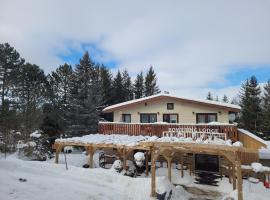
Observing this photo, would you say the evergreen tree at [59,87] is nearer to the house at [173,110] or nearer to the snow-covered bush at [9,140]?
the snow-covered bush at [9,140]

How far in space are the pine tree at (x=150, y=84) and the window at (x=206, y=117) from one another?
26.8 metres

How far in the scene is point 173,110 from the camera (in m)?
19.6

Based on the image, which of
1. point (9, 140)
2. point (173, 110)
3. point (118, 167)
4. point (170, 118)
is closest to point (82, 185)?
point (118, 167)

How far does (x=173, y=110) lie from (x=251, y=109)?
63.6 feet

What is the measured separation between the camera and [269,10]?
490 inches

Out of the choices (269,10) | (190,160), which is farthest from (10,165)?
(269,10)

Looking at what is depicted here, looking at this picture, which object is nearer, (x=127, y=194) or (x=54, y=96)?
(x=127, y=194)

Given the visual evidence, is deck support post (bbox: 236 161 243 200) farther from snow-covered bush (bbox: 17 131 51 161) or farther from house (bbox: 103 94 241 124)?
snow-covered bush (bbox: 17 131 51 161)

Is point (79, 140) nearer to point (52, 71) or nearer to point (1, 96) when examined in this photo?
point (1, 96)

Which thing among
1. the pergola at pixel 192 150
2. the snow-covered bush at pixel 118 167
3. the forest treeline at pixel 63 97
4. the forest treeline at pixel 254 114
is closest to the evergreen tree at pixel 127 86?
the forest treeline at pixel 63 97

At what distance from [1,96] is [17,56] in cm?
611

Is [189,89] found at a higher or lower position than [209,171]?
higher

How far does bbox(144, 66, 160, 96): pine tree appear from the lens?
45741mm

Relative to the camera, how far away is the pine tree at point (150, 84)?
45.7 metres
